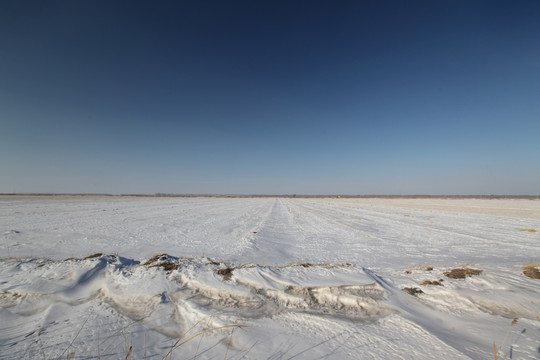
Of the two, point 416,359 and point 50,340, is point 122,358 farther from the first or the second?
point 416,359

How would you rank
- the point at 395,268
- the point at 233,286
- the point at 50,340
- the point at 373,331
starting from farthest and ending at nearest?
the point at 395,268, the point at 233,286, the point at 373,331, the point at 50,340

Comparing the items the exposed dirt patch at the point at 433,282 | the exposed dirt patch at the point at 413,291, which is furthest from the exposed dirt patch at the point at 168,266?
the exposed dirt patch at the point at 433,282

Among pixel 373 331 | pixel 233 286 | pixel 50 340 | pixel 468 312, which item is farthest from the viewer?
pixel 233 286

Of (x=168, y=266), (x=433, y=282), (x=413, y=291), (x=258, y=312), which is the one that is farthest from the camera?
(x=168, y=266)

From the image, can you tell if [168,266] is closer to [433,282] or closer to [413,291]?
[413,291]

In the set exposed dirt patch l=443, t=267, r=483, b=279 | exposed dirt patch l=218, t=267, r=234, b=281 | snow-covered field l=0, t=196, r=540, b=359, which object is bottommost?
snow-covered field l=0, t=196, r=540, b=359

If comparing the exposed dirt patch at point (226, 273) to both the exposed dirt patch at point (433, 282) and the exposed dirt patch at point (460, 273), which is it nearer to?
the exposed dirt patch at point (433, 282)

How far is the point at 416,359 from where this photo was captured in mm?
2203

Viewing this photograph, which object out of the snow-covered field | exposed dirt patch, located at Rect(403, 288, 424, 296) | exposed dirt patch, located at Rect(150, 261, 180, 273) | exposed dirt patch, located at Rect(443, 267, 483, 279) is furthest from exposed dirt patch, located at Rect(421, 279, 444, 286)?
exposed dirt patch, located at Rect(150, 261, 180, 273)

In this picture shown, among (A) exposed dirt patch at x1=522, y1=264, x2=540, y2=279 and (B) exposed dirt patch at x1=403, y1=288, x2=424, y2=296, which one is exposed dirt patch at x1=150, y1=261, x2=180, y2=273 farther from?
(A) exposed dirt patch at x1=522, y1=264, x2=540, y2=279

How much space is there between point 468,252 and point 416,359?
284 inches

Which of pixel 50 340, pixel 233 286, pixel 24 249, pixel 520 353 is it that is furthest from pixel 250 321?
pixel 24 249

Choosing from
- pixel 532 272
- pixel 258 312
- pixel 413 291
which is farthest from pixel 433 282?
pixel 258 312

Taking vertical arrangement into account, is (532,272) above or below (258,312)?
above
